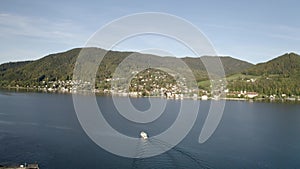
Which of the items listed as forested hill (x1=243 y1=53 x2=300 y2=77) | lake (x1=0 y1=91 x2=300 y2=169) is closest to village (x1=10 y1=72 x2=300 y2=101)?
forested hill (x1=243 y1=53 x2=300 y2=77)

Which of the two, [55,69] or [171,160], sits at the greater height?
[55,69]

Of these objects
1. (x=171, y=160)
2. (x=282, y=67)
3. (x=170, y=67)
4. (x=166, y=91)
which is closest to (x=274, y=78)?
(x=282, y=67)

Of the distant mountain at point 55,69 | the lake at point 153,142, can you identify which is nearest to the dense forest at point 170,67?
the distant mountain at point 55,69

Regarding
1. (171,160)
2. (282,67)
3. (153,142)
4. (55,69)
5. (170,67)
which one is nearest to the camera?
(171,160)

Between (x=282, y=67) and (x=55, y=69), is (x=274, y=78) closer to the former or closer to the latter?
(x=282, y=67)

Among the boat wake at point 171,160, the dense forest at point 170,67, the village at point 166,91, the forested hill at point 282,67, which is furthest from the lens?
the forested hill at point 282,67

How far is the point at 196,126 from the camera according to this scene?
88.2 ft

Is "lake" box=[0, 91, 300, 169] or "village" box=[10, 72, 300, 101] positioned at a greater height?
"village" box=[10, 72, 300, 101]

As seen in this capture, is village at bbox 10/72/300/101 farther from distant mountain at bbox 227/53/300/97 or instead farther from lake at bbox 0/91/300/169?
lake at bbox 0/91/300/169

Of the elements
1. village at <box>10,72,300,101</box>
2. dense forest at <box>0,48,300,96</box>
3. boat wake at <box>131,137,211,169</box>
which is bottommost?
boat wake at <box>131,137,211,169</box>

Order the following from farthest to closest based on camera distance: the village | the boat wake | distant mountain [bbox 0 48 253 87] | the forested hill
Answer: distant mountain [bbox 0 48 253 87] → the forested hill → the village → the boat wake

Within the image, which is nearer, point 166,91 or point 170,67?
point 170,67

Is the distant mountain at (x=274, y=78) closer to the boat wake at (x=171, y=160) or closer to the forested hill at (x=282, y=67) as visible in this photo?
the forested hill at (x=282, y=67)

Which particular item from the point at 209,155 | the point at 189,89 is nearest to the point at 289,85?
the point at 189,89
